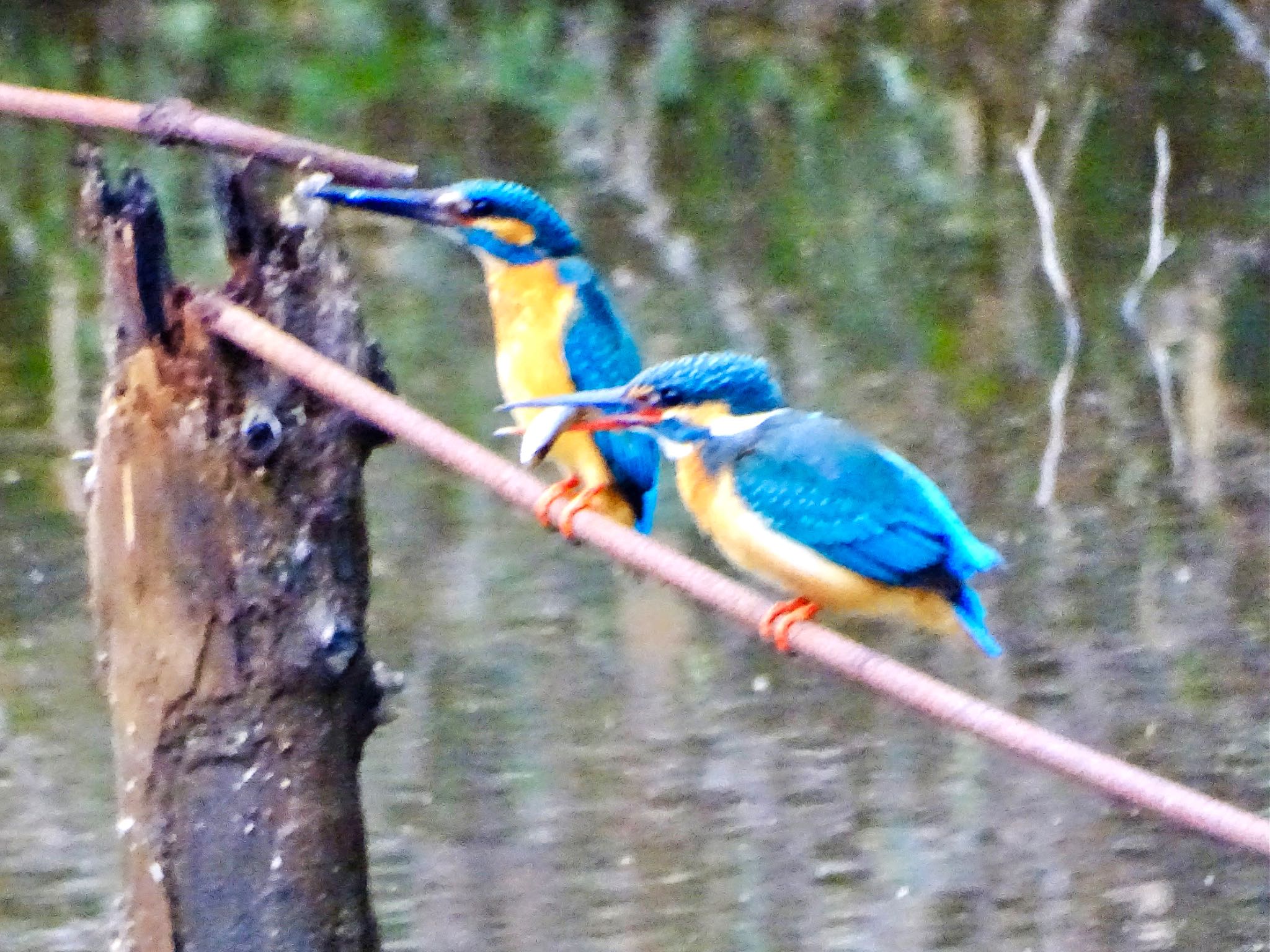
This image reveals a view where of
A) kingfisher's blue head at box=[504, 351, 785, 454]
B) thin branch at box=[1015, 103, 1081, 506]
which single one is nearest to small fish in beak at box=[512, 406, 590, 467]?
kingfisher's blue head at box=[504, 351, 785, 454]

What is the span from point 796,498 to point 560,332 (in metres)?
0.58

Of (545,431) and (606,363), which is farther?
(606,363)

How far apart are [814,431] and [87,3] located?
38.9 feet

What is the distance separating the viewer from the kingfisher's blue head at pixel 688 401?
6.27 feet

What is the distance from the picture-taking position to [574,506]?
213 cm

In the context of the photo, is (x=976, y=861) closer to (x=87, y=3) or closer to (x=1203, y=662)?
(x=1203, y=662)

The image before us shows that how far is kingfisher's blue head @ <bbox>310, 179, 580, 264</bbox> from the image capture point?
7.08ft

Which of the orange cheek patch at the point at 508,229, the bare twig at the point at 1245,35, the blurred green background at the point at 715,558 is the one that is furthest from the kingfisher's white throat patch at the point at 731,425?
the bare twig at the point at 1245,35

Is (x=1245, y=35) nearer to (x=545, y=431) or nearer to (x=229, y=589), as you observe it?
(x=545, y=431)

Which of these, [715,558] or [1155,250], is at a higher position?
[1155,250]

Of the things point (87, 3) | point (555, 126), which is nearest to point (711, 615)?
point (555, 126)

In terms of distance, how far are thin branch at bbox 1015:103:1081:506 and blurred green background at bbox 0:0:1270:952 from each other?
50 millimetres

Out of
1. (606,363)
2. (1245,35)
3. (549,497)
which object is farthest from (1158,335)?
(549,497)

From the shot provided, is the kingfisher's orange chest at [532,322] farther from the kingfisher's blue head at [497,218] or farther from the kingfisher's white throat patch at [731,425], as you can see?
the kingfisher's white throat patch at [731,425]
